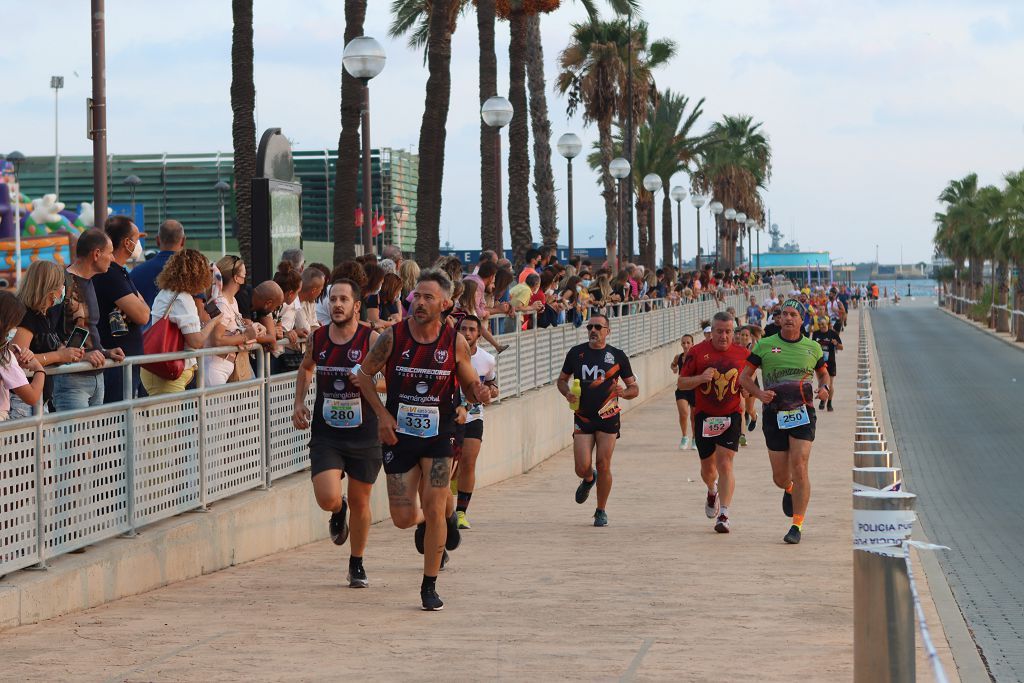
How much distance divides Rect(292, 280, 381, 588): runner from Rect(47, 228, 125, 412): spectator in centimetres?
130

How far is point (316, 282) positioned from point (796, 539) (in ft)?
14.4

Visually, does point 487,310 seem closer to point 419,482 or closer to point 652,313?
point 419,482

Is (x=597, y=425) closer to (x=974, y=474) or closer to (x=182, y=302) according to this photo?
(x=182, y=302)

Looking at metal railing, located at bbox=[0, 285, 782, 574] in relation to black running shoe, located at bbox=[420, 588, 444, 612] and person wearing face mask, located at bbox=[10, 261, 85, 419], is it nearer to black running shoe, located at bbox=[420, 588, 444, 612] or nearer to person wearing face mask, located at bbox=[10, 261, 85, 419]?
person wearing face mask, located at bbox=[10, 261, 85, 419]

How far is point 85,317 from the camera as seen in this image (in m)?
8.63

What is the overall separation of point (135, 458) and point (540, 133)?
96.0 feet

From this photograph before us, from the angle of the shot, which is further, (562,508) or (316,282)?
(562,508)

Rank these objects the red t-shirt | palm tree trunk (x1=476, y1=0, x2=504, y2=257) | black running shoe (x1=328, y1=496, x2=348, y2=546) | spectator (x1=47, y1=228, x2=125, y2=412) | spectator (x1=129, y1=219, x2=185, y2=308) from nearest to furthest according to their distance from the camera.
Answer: spectator (x1=47, y1=228, x2=125, y2=412) → black running shoe (x1=328, y1=496, x2=348, y2=546) → spectator (x1=129, y1=219, x2=185, y2=308) → the red t-shirt → palm tree trunk (x1=476, y1=0, x2=504, y2=257)

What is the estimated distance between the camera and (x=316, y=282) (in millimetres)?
11727

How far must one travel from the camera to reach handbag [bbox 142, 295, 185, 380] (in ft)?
31.9

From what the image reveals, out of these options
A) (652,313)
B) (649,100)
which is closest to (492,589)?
(652,313)

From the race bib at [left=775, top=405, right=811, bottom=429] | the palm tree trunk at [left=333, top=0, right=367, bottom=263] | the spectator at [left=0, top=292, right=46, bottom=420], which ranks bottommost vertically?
the race bib at [left=775, top=405, right=811, bottom=429]

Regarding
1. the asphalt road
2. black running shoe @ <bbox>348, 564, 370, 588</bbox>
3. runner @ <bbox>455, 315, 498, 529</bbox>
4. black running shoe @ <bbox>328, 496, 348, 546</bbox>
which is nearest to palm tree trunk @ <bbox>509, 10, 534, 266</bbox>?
the asphalt road

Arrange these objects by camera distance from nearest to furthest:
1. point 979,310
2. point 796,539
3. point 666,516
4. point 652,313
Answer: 1. point 796,539
2. point 666,516
3. point 652,313
4. point 979,310
